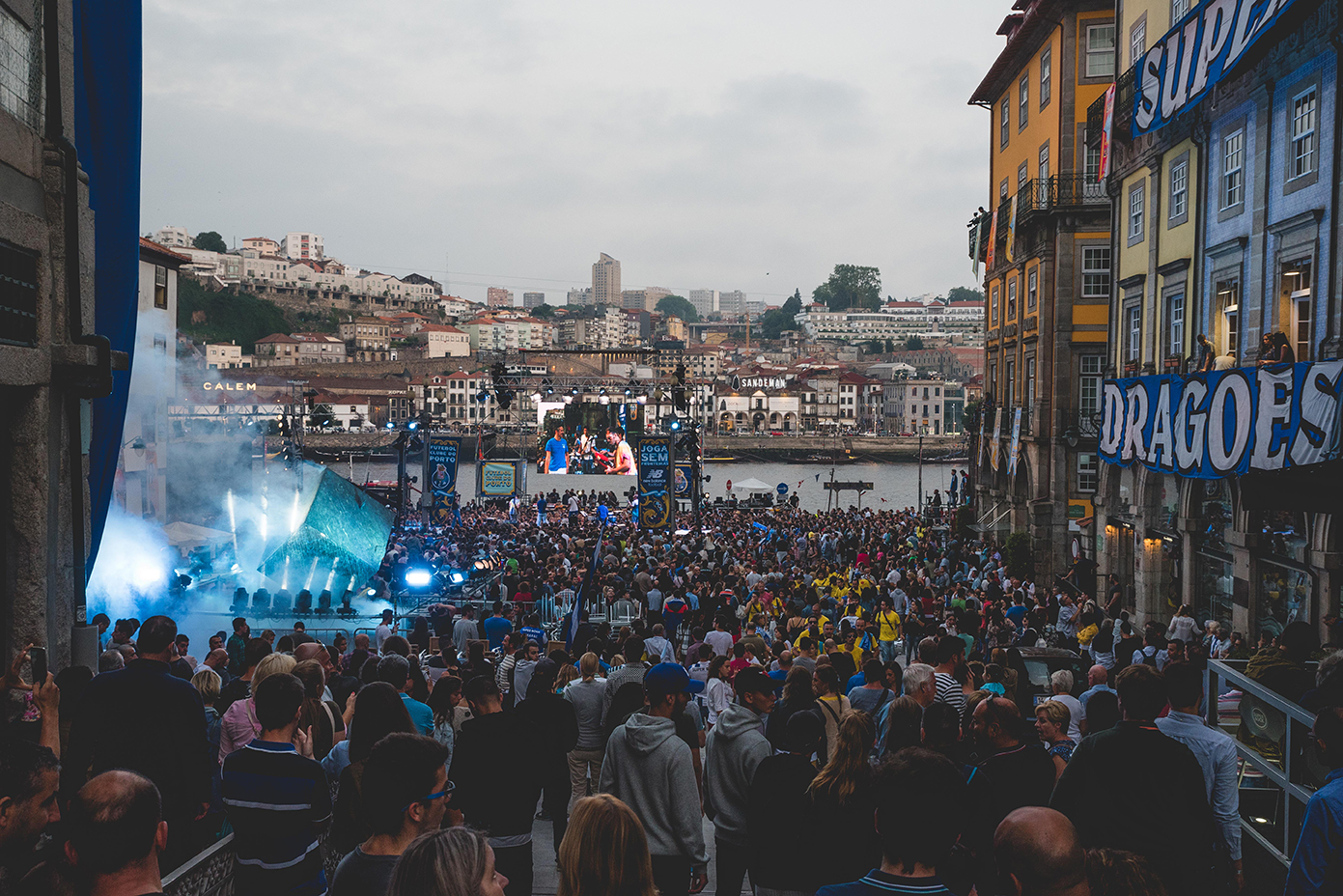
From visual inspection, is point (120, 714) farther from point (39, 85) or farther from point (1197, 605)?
point (1197, 605)

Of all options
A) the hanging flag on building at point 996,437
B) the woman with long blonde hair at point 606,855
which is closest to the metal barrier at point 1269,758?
the woman with long blonde hair at point 606,855

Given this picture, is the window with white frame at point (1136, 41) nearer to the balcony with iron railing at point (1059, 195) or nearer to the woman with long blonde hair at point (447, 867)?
the balcony with iron railing at point (1059, 195)

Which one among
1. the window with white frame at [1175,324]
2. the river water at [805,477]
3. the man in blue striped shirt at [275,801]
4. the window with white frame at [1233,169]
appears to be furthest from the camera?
the river water at [805,477]

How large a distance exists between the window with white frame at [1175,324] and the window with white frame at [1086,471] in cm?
809

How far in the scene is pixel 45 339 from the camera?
8867 millimetres

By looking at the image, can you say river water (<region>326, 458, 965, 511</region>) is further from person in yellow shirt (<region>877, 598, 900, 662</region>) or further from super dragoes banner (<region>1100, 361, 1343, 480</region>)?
person in yellow shirt (<region>877, 598, 900, 662</region>)

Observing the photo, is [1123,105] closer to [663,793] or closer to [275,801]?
[663,793]

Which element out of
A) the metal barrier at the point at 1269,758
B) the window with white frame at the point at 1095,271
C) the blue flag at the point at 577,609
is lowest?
the blue flag at the point at 577,609

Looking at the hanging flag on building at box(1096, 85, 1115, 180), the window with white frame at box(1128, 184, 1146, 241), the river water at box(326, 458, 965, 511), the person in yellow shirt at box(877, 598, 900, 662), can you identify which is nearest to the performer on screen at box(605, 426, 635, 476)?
the hanging flag on building at box(1096, 85, 1115, 180)

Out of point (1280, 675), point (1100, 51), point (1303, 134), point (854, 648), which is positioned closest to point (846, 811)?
point (1280, 675)

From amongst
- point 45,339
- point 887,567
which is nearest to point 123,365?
point 45,339

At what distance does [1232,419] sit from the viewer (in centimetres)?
1381

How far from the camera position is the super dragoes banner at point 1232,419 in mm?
11961

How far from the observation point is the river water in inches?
4279
